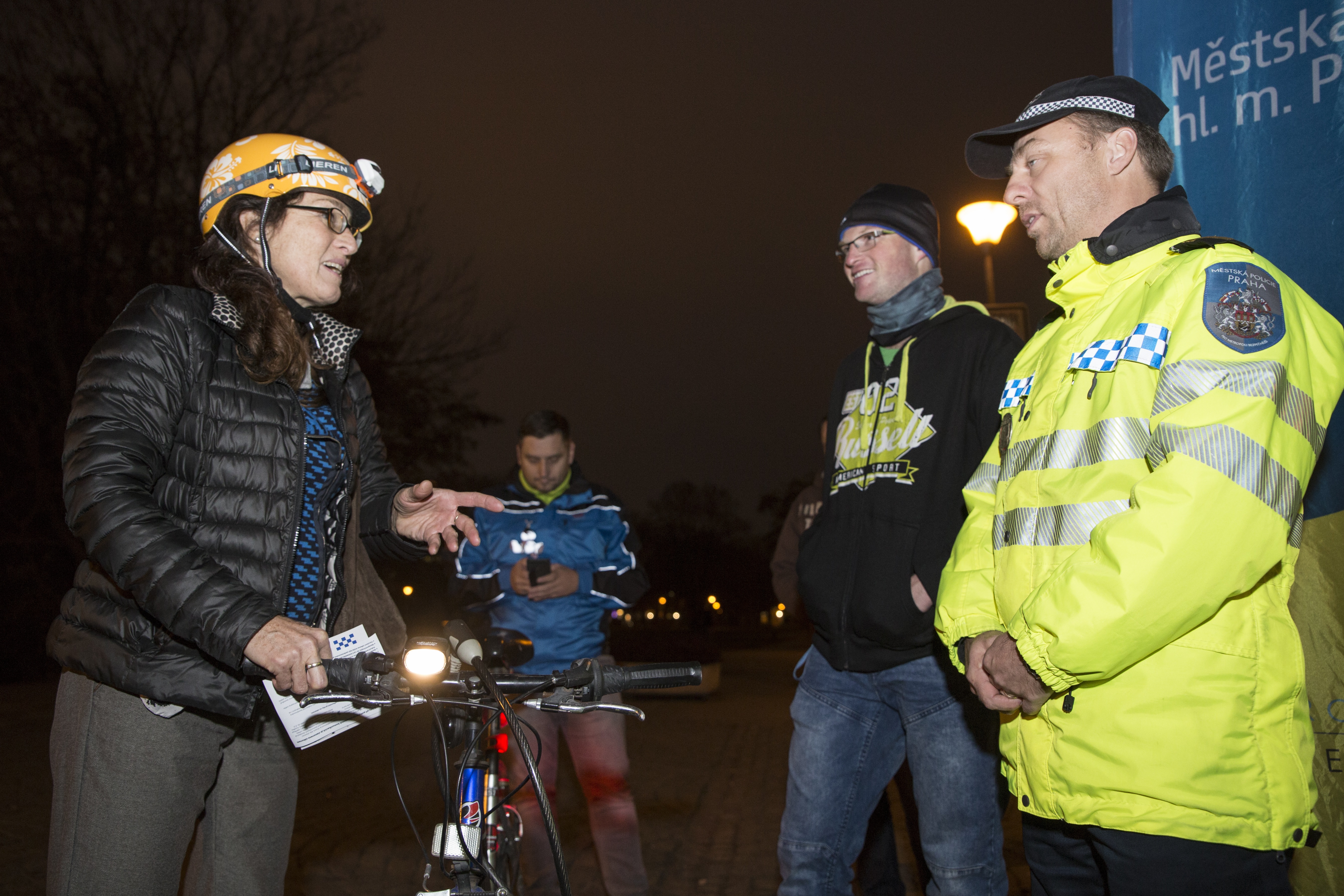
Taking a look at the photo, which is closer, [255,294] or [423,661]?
[423,661]

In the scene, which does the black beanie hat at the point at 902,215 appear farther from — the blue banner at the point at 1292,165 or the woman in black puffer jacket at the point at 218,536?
the woman in black puffer jacket at the point at 218,536

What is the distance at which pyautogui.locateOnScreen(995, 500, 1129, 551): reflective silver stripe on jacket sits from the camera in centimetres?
208

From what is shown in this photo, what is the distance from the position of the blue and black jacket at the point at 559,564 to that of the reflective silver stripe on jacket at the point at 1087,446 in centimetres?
314

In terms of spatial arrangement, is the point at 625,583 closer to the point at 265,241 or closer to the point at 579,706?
the point at 265,241

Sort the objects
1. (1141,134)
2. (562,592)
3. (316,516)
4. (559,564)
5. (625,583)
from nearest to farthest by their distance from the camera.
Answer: (1141,134), (316,516), (562,592), (559,564), (625,583)

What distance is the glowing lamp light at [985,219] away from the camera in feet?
31.6

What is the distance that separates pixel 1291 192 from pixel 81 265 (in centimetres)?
1703

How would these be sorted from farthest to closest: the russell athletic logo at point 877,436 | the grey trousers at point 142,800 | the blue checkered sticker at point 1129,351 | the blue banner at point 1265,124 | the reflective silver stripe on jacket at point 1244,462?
the russell athletic logo at point 877,436 → the blue banner at point 1265,124 → the grey trousers at point 142,800 → the blue checkered sticker at point 1129,351 → the reflective silver stripe on jacket at point 1244,462

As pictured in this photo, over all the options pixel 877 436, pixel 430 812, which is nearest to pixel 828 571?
pixel 877 436

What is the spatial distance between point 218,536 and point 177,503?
0.13m

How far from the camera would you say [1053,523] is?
2.19 m

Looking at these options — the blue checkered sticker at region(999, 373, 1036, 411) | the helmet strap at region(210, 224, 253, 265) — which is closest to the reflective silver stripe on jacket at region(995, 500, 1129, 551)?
the blue checkered sticker at region(999, 373, 1036, 411)

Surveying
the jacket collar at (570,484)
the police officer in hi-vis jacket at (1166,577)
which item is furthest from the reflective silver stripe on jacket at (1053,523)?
the jacket collar at (570,484)

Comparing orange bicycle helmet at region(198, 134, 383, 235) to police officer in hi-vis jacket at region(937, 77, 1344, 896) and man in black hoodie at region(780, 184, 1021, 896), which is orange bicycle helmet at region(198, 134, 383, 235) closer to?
man in black hoodie at region(780, 184, 1021, 896)
